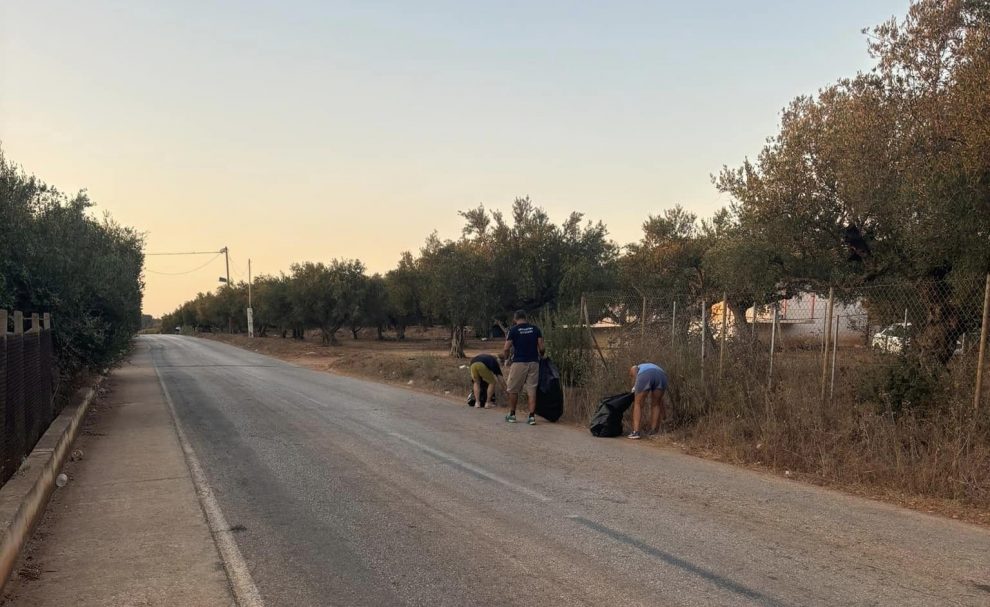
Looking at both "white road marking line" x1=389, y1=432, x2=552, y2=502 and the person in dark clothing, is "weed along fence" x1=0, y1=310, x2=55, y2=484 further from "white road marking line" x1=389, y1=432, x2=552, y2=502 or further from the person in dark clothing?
the person in dark clothing

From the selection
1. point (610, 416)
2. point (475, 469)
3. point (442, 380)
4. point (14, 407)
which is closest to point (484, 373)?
point (610, 416)

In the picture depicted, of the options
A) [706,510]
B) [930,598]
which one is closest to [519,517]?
[706,510]

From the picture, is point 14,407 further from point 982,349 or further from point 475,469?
point 982,349

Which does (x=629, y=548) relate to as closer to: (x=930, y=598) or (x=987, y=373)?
(x=930, y=598)

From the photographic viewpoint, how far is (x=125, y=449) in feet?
31.4

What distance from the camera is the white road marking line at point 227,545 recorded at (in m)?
4.31

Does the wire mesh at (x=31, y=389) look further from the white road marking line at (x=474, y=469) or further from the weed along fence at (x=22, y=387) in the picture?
the white road marking line at (x=474, y=469)

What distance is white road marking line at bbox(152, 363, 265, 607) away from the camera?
4.31 m

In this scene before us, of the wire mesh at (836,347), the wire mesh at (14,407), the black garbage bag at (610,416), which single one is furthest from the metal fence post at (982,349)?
the wire mesh at (14,407)

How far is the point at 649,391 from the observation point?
1038 cm

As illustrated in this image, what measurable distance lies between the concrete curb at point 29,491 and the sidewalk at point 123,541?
102 mm

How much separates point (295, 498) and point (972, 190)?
901 cm

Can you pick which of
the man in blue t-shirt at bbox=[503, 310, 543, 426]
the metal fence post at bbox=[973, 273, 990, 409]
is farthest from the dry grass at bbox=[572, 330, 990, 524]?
the man in blue t-shirt at bbox=[503, 310, 543, 426]

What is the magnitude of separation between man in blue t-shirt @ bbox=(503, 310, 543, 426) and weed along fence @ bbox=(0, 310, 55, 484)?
6.75 m
